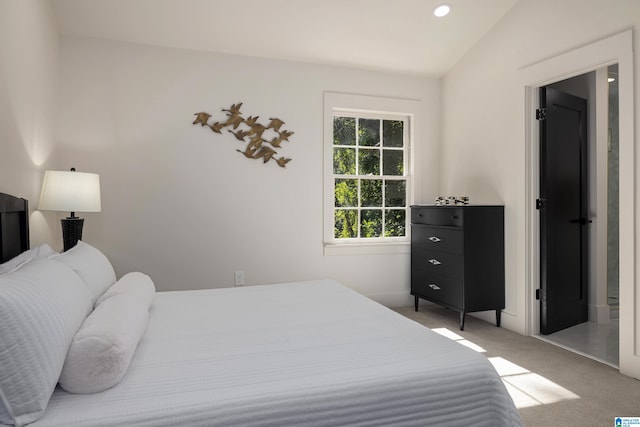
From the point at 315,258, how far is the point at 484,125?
79.1 inches

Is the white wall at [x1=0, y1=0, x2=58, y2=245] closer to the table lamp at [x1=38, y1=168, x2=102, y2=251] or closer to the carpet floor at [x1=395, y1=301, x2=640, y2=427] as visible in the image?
the table lamp at [x1=38, y1=168, x2=102, y2=251]

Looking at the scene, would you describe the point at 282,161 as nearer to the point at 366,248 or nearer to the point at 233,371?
the point at 366,248

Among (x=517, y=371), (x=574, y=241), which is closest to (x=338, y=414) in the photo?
(x=517, y=371)

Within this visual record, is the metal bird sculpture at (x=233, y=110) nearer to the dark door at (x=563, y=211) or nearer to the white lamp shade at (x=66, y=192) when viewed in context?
the white lamp shade at (x=66, y=192)

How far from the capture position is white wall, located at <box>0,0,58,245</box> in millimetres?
2027

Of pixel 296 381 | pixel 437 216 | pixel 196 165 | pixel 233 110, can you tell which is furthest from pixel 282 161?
pixel 296 381

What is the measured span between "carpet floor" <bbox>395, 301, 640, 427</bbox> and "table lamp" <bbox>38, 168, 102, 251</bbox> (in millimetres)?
2857

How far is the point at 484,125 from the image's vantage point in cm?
380

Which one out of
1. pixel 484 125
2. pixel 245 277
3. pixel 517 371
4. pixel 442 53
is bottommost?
pixel 517 371

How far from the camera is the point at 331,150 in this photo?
13.3 ft

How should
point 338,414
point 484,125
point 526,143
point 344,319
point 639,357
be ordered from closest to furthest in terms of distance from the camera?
point 338,414 < point 344,319 < point 639,357 < point 526,143 < point 484,125

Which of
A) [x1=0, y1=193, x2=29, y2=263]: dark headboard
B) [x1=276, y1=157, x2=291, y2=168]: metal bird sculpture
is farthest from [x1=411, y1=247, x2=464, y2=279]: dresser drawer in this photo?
[x1=0, y1=193, x2=29, y2=263]: dark headboard

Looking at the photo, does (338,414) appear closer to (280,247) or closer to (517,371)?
(517,371)

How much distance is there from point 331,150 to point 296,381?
10.0 feet
